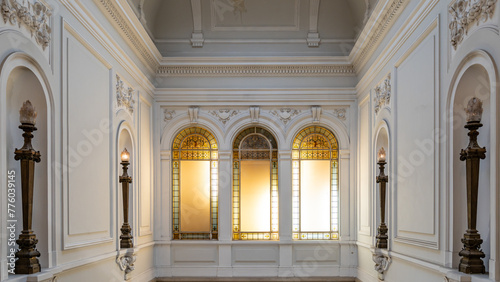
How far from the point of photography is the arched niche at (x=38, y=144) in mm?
5703

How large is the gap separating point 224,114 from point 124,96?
3662mm

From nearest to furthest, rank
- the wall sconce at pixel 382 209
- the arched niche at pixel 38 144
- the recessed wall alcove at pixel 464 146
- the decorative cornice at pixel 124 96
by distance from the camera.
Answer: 1. the recessed wall alcove at pixel 464 146
2. the arched niche at pixel 38 144
3. the wall sconce at pixel 382 209
4. the decorative cornice at pixel 124 96

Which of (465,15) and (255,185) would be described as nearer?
(465,15)

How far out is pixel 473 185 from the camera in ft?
17.6

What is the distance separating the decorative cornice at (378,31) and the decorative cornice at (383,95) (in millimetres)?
991

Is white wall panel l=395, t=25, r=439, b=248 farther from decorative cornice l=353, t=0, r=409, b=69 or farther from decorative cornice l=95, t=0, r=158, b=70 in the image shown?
decorative cornice l=95, t=0, r=158, b=70

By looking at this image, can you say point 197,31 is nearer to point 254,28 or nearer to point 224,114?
point 254,28

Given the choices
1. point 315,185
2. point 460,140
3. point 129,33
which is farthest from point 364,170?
point 129,33

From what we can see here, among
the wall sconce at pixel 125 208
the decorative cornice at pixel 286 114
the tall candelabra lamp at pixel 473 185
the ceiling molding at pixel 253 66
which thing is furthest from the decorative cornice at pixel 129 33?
the tall candelabra lamp at pixel 473 185

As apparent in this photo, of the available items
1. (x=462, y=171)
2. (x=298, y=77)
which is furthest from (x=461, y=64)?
(x=298, y=77)

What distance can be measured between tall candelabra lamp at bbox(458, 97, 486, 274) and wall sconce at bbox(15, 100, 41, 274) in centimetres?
515

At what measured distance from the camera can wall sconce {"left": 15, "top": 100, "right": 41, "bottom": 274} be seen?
17.7 feet

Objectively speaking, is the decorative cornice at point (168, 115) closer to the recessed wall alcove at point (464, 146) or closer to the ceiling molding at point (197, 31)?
the ceiling molding at point (197, 31)

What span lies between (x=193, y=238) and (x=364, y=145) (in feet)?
17.4
